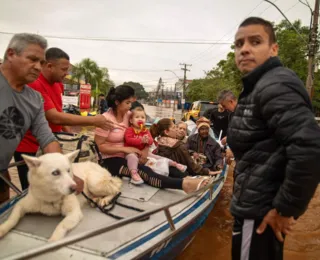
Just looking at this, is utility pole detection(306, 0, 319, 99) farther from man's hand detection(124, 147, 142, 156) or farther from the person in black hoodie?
the person in black hoodie

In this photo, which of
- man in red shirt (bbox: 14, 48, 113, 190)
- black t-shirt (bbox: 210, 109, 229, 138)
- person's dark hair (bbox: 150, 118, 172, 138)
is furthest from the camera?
black t-shirt (bbox: 210, 109, 229, 138)

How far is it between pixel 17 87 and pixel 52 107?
72cm

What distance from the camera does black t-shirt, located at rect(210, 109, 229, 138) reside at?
802 cm

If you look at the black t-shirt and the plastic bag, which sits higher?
the black t-shirt

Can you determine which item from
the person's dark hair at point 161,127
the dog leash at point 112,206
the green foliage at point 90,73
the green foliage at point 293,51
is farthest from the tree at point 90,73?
the dog leash at point 112,206

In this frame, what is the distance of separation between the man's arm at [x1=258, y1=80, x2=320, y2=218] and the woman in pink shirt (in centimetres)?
210

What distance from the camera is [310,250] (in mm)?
4543

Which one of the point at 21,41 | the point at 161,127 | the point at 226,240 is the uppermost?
the point at 21,41

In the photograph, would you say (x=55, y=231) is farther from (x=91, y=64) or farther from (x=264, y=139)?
(x=91, y=64)

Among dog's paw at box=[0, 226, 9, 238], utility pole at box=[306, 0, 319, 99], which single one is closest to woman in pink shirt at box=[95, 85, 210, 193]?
dog's paw at box=[0, 226, 9, 238]

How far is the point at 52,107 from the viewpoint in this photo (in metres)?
3.10

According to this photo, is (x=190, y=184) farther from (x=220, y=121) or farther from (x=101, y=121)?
(x=220, y=121)

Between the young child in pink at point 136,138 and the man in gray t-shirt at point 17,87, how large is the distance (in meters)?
1.56

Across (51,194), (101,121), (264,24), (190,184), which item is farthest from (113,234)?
(264,24)
